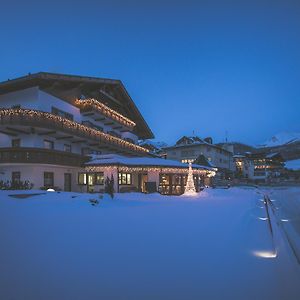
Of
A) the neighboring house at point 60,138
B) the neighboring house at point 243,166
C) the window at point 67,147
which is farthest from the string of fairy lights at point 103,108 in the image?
the neighboring house at point 243,166

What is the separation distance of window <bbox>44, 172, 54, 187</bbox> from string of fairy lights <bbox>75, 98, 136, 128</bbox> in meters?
9.33

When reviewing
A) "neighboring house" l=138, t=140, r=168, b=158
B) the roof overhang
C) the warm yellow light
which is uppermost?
the roof overhang

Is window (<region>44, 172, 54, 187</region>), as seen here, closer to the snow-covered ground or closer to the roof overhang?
the roof overhang

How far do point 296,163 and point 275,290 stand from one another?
150m

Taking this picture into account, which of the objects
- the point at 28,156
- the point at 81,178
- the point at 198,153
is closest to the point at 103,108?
the point at 81,178

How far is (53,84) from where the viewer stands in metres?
28.5

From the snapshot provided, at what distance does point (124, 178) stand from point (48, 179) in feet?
25.9

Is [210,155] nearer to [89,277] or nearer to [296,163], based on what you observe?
[89,277]

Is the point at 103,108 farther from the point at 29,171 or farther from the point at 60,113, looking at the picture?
the point at 29,171

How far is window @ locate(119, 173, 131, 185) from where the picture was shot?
31250 mm

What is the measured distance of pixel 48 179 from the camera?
27406mm

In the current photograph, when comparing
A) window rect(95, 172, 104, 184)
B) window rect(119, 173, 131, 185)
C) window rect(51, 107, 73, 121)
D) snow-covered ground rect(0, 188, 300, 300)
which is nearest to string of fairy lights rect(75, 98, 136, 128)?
window rect(51, 107, 73, 121)

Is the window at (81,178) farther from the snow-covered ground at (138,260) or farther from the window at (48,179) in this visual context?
the snow-covered ground at (138,260)

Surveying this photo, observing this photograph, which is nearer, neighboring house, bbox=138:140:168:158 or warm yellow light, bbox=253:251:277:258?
warm yellow light, bbox=253:251:277:258
